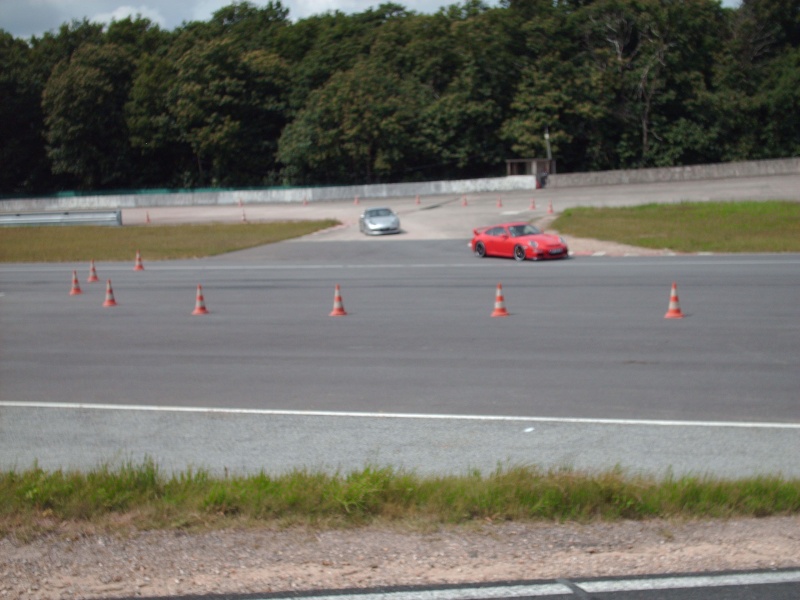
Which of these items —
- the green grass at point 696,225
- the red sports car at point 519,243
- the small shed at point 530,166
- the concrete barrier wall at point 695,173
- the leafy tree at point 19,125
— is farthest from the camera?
the leafy tree at point 19,125

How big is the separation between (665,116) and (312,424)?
67376 millimetres

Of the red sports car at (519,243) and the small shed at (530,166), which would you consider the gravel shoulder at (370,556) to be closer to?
the red sports car at (519,243)

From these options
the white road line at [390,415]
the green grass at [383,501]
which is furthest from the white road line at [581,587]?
the white road line at [390,415]

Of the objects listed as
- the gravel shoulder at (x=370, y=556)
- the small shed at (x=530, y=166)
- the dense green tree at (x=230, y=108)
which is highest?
the dense green tree at (x=230, y=108)

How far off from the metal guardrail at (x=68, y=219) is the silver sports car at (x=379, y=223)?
18999 millimetres

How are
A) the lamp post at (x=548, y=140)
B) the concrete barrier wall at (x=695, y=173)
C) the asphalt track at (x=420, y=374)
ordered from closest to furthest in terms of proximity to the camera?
the asphalt track at (x=420, y=374), the concrete barrier wall at (x=695, y=173), the lamp post at (x=548, y=140)

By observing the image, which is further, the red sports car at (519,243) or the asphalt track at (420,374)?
the red sports car at (519,243)

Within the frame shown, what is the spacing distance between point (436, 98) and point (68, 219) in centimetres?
3131

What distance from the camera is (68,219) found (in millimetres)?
56406

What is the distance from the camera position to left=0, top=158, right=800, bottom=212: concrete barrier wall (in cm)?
6106

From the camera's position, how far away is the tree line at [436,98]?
70.4 metres

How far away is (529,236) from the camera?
30.5 metres

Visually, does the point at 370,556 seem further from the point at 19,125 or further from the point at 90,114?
the point at 19,125

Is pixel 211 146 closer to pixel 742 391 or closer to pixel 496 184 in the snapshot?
pixel 496 184
